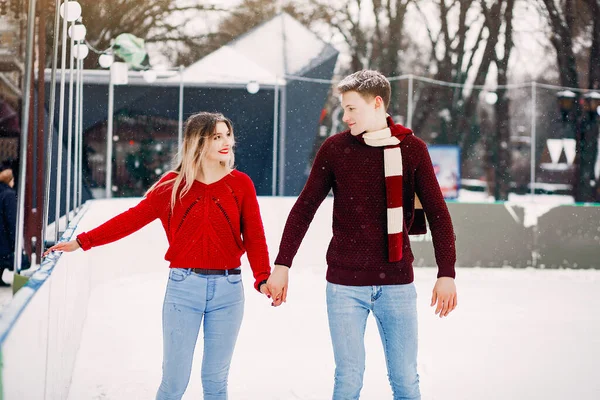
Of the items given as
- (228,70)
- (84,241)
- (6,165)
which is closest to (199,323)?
(84,241)

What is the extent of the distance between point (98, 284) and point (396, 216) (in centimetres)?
632

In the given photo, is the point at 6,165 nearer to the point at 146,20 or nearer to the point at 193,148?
the point at 193,148

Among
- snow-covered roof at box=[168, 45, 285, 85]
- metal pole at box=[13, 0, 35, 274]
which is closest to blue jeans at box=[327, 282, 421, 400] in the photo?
metal pole at box=[13, 0, 35, 274]

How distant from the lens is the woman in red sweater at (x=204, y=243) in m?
2.85

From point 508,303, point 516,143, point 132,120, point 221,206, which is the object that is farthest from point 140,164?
point 516,143

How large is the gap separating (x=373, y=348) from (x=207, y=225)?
2.95 metres

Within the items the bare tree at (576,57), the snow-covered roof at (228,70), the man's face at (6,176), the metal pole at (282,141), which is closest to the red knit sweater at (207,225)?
the man's face at (6,176)

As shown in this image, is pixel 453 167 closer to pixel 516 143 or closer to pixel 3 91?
pixel 3 91

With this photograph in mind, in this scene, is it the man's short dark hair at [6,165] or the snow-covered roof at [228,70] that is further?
the snow-covered roof at [228,70]

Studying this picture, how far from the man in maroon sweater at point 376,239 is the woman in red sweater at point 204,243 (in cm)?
22

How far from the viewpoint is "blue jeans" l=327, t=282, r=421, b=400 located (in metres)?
2.70

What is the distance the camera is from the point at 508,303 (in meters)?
7.84

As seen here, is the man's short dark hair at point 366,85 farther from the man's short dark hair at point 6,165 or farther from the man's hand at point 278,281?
the man's short dark hair at point 6,165

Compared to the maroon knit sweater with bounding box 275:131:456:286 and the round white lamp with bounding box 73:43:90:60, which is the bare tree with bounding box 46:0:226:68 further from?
the maroon knit sweater with bounding box 275:131:456:286
